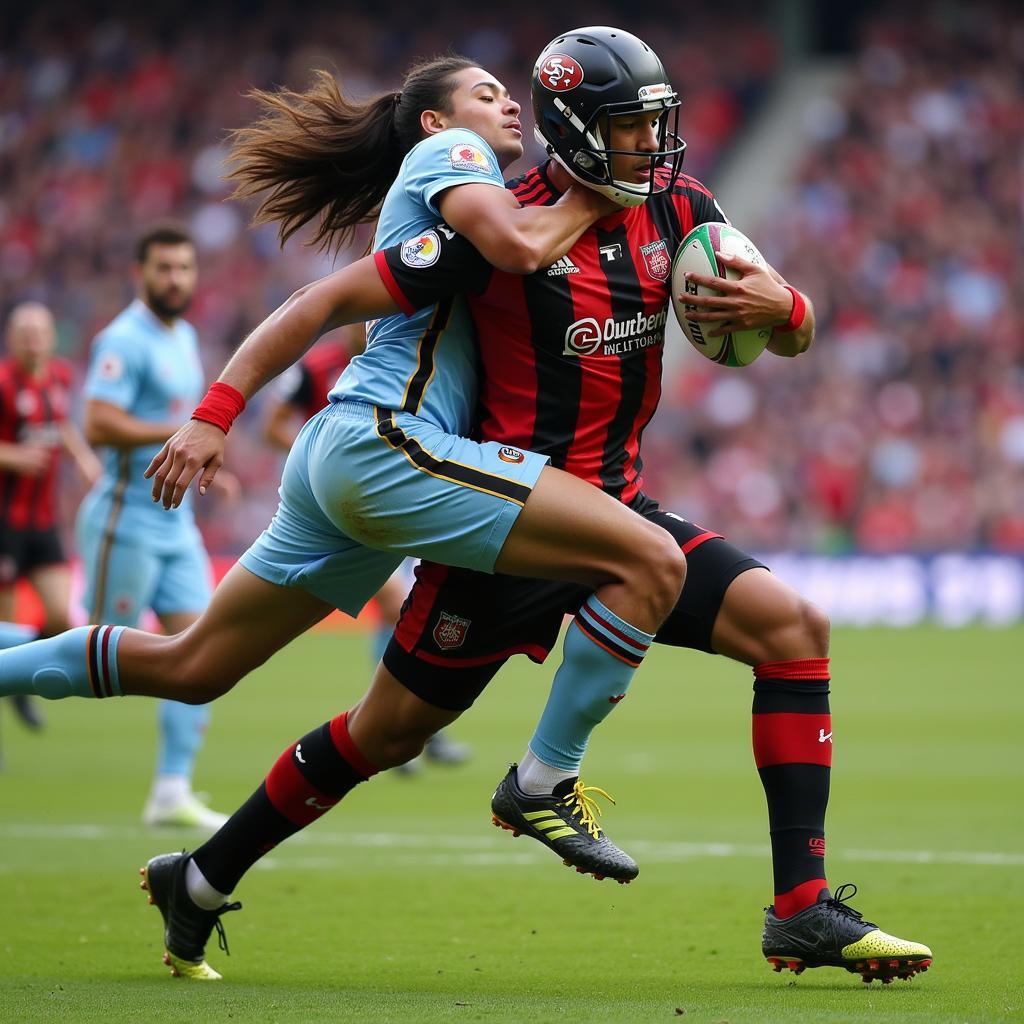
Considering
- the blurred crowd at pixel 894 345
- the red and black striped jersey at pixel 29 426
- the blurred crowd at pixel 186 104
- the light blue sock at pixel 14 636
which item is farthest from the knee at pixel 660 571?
the blurred crowd at pixel 186 104

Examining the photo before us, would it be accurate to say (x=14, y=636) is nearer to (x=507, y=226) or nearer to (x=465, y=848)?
(x=507, y=226)

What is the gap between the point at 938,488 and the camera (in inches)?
899

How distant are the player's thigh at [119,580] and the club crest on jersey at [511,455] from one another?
4395 millimetres

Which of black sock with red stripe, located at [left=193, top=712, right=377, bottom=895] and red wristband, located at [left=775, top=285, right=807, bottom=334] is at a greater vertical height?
red wristband, located at [left=775, top=285, right=807, bottom=334]

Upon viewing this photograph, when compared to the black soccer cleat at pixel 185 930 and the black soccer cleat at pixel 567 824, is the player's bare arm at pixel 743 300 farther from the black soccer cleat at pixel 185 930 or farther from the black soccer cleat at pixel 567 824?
the black soccer cleat at pixel 185 930

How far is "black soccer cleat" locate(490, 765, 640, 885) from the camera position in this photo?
4.72 metres

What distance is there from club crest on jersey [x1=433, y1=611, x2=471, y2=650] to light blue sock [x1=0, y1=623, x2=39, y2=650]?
1.52m

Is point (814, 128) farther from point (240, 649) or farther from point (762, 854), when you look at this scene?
point (240, 649)

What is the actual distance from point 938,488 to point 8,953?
1865 cm

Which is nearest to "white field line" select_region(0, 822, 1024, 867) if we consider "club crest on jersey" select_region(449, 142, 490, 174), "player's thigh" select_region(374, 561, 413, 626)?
"player's thigh" select_region(374, 561, 413, 626)

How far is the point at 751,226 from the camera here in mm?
28031

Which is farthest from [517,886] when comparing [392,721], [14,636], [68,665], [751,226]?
[751,226]

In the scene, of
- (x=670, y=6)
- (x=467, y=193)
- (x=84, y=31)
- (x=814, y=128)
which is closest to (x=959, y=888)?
(x=467, y=193)

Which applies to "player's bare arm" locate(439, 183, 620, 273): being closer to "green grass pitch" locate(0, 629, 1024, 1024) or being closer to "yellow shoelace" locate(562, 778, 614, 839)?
"yellow shoelace" locate(562, 778, 614, 839)
